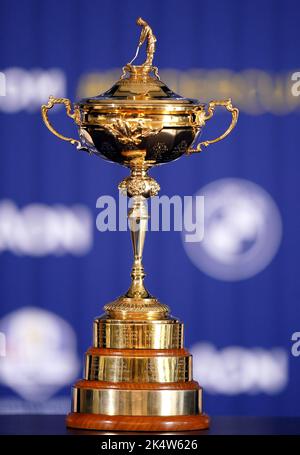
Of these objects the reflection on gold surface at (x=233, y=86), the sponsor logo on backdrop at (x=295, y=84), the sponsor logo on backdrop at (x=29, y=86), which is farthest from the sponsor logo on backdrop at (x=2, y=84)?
the sponsor logo on backdrop at (x=295, y=84)

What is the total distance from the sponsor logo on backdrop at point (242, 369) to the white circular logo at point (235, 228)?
0.76ft

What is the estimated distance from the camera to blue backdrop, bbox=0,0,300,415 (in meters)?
4.79

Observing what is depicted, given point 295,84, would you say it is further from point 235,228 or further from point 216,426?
point 216,426

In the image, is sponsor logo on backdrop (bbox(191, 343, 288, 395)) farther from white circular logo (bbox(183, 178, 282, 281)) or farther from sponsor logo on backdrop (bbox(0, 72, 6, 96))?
sponsor logo on backdrop (bbox(0, 72, 6, 96))

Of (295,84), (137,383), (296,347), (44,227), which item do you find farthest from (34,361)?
(137,383)

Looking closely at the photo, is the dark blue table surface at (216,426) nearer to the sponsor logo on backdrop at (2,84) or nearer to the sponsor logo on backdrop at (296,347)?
the sponsor logo on backdrop at (296,347)

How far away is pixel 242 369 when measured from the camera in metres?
4.79

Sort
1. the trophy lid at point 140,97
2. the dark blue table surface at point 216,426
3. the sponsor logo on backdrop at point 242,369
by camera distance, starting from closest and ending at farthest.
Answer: the dark blue table surface at point 216,426
the trophy lid at point 140,97
the sponsor logo on backdrop at point 242,369

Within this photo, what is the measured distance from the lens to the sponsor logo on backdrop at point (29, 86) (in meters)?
4.79

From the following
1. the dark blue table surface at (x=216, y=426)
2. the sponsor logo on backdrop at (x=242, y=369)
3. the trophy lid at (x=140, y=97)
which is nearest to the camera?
the dark blue table surface at (x=216, y=426)

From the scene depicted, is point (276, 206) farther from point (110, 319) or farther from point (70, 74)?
point (110, 319)

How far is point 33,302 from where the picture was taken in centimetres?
485

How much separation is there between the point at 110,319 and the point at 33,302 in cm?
148

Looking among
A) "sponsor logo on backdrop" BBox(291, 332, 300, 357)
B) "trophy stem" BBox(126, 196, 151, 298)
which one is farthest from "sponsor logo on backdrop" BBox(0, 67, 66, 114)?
"trophy stem" BBox(126, 196, 151, 298)
